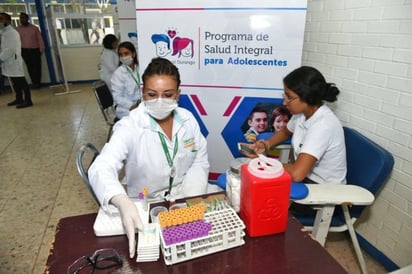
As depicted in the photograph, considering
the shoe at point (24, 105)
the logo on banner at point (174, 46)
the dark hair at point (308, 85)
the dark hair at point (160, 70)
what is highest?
the logo on banner at point (174, 46)

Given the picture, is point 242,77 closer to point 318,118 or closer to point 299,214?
point 318,118

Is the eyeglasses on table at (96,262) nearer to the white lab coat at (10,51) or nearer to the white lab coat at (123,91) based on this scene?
the white lab coat at (123,91)

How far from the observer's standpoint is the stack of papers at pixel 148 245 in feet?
2.99

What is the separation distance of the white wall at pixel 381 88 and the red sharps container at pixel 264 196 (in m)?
1.05

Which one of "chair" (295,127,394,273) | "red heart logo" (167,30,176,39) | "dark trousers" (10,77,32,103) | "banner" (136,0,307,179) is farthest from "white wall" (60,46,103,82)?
"chair" (295,127,394,273)

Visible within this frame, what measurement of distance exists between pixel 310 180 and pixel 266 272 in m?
1.03

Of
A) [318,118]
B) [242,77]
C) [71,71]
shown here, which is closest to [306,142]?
[318,118]

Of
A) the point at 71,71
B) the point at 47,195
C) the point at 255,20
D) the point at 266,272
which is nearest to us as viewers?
the point at 266,272

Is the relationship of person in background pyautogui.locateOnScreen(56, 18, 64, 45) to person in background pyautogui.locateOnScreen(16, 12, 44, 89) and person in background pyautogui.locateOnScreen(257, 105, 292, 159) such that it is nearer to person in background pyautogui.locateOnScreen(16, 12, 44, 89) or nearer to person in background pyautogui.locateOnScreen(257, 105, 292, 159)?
person in background pyautogui.locateOnScreen(16, 12, 44, 89)

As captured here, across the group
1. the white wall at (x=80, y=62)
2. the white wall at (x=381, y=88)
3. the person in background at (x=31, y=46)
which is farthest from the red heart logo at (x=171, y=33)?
the white wall at (x=80, y=62)

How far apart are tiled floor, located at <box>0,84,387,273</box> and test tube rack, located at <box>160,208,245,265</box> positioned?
1.31 meters

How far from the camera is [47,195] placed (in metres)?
2.73

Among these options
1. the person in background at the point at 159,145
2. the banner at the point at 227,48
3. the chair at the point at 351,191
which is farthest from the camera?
the banner at the point at 227,48

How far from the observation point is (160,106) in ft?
4.77
